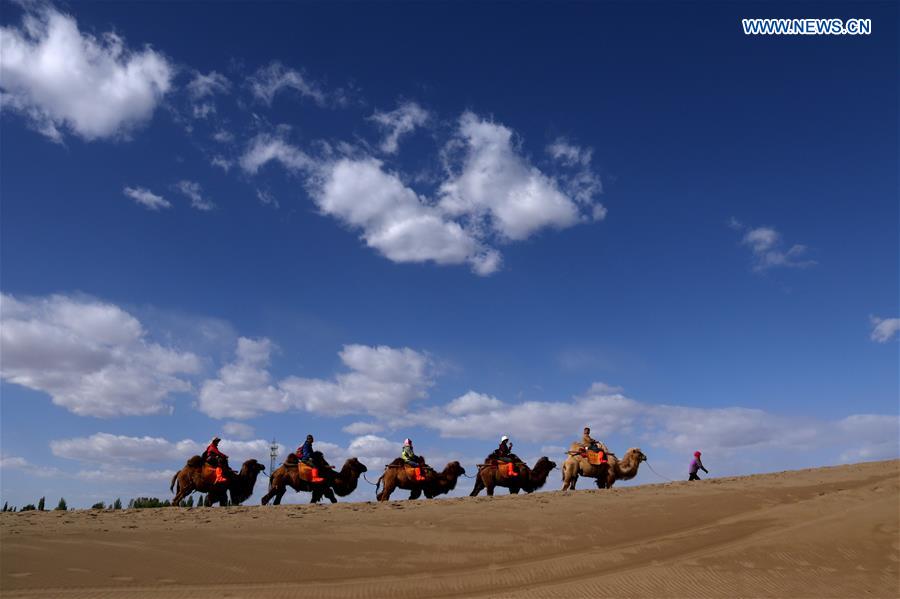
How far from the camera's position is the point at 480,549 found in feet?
43.4

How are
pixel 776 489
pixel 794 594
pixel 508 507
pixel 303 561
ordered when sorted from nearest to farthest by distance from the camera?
pixel 794 594 → pixel 303 561 → pixel 508 507 → pixel 776 489

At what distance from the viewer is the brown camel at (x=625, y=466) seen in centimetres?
2567

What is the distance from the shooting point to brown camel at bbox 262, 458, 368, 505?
2183 cm

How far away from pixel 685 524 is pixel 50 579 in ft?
45.7

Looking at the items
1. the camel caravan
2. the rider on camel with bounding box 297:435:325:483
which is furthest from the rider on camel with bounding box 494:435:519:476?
the rider on camel with bounding box 297:435:325:483

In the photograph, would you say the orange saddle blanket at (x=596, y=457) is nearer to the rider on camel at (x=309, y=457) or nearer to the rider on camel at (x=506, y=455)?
the rider on camel at (x=506, y=455)

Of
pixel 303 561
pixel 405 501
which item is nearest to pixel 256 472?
pixel 405 501

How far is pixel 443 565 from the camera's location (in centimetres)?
1209

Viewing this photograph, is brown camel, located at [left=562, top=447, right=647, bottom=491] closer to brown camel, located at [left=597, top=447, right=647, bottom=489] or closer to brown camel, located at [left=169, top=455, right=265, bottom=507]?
brown camel, located at [left=597, top=447, right=647, bottom=489]

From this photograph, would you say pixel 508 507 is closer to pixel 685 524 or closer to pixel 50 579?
pixel 685 524

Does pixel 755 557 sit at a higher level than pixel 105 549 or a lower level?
lower

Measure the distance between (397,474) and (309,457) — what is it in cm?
342

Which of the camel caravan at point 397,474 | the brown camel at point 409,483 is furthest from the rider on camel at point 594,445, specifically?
the brown camel at point 409,483

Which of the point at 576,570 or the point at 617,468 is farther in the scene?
the point at 617,468
